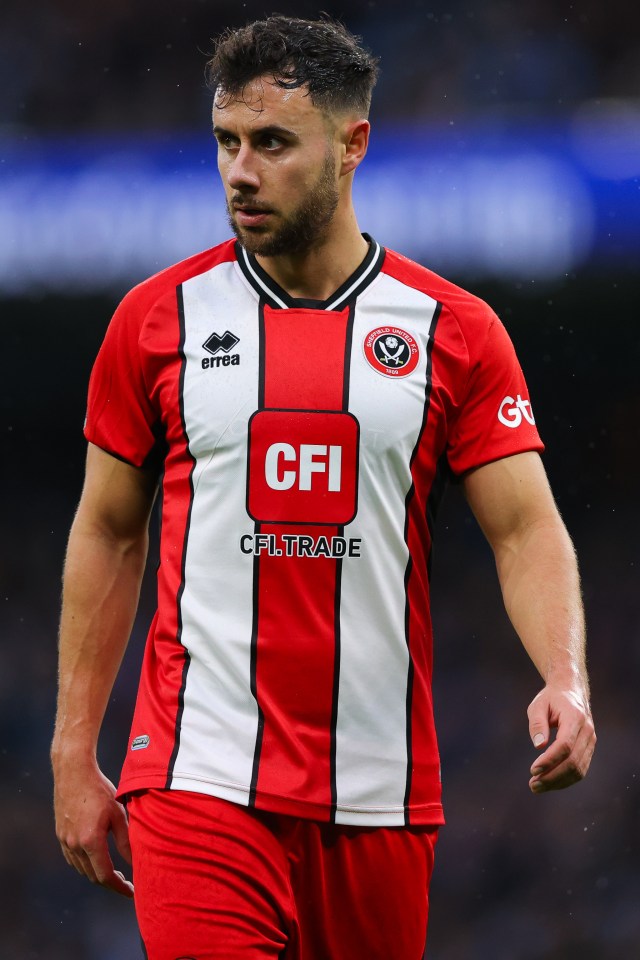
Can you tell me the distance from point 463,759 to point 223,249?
501 cm

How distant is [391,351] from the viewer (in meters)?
2.83

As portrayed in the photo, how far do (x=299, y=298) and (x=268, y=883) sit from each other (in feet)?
3.58

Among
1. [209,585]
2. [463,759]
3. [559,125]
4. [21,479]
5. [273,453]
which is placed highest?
[559,125]

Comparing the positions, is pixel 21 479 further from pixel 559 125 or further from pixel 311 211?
pixel 311 211

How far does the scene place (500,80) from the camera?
7.53 m

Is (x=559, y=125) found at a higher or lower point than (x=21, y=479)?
higher

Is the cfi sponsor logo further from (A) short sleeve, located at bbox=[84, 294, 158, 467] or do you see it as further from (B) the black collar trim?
(A) short sleeve, located at bbox=[84, 294, 158, 467]

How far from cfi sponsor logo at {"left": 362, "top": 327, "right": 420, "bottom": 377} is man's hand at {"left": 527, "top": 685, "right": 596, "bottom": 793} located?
2.22 feet

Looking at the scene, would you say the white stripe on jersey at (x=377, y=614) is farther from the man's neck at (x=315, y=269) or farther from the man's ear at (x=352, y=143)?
the man's ear at (x=352, y=143)

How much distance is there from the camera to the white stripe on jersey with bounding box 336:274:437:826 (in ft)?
8.82

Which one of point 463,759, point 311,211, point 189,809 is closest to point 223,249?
point 311,211

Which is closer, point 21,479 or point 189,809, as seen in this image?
point 189,809

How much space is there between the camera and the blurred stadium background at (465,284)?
23.1 feet

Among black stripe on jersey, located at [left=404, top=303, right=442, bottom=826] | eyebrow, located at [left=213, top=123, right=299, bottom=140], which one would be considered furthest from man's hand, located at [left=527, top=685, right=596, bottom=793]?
eyebrow, located at [left=213, top=123, right=299, bottom=140]
